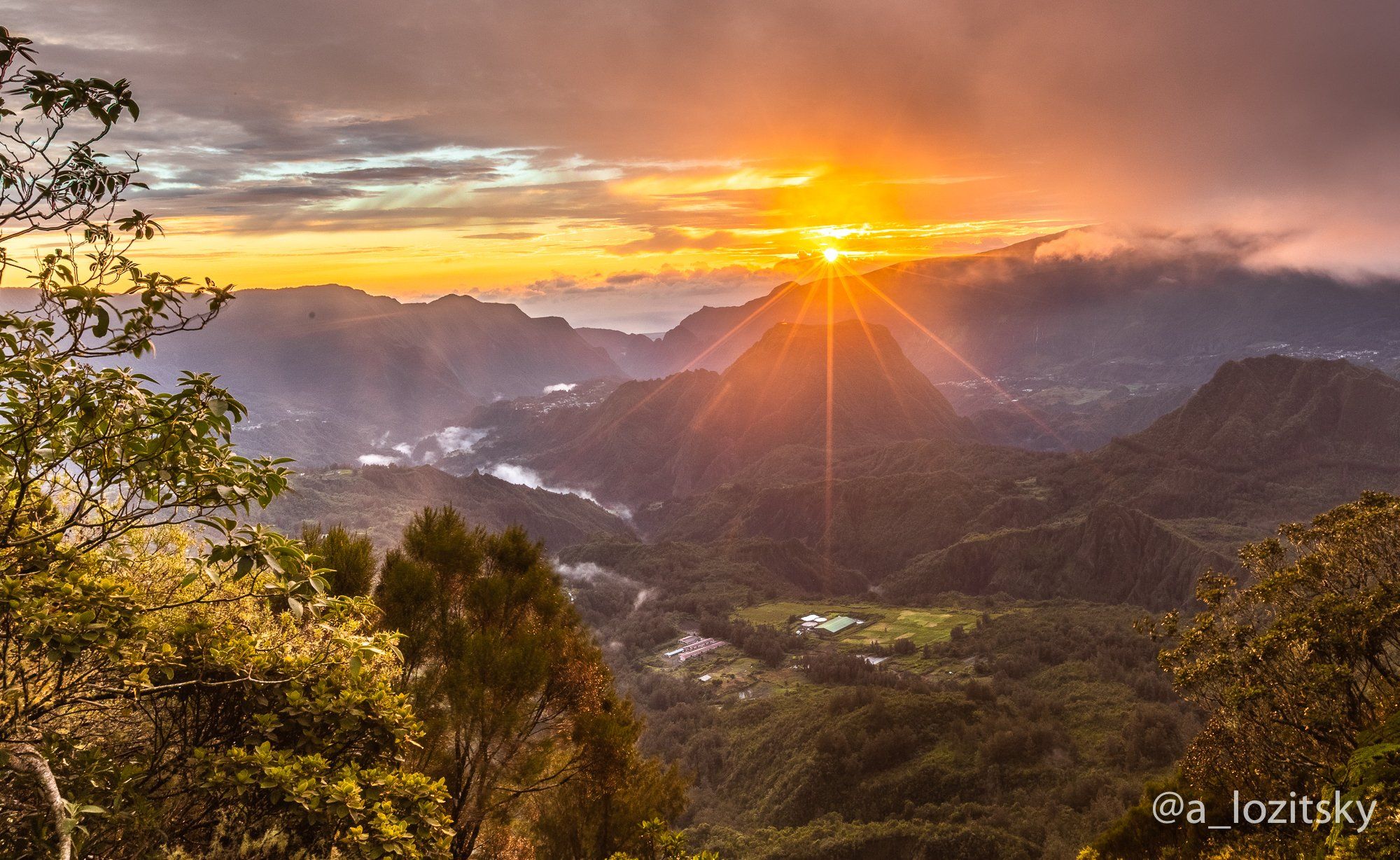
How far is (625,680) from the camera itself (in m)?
148

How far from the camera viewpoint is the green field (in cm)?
16700

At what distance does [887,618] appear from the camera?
607 feet

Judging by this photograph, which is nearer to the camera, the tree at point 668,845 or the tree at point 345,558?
the tree at point 668,845

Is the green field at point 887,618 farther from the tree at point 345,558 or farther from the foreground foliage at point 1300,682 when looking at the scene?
the tree at point 345,558

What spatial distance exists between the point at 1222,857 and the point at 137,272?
18.8 metres

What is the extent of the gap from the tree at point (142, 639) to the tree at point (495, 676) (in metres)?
7.19

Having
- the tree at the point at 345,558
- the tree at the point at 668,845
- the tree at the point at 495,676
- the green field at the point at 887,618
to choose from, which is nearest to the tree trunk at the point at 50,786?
the tree at the point at 668,845

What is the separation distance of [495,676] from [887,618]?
182m

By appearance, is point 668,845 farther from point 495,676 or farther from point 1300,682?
point 1300,682

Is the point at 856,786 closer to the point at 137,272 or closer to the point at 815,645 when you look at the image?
the point at 815,645

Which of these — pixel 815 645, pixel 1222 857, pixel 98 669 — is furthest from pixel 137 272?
pixel 815 645

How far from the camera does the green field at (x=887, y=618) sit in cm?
16700

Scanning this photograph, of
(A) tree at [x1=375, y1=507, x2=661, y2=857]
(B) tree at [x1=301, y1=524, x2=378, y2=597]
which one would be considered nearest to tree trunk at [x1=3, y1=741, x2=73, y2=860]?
(B) tree at [x1=301, y1=524, x2=378, y2=597]

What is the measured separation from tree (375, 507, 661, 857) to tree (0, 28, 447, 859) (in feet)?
23.6
